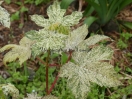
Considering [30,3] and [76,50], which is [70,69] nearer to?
[76,50]

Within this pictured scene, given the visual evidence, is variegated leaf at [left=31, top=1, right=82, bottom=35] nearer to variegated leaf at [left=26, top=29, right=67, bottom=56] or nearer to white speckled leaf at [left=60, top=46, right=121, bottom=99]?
variegated leaf at [left=26, top=29, right=67, bottom=56]

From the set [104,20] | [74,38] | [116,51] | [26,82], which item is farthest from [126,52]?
[74,38]

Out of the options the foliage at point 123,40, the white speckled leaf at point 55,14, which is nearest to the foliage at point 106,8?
the foliage at point 123,40

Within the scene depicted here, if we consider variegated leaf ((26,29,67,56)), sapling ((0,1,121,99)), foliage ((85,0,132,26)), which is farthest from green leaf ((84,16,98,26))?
variegated leaf ((26,29,67,56))

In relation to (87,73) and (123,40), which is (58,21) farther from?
(123,40)

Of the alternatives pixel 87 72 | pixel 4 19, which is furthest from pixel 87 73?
pixel 4 19

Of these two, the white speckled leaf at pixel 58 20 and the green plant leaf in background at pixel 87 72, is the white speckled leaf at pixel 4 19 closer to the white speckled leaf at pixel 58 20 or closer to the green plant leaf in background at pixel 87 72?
the white speckled leaf at pixel 58 20
